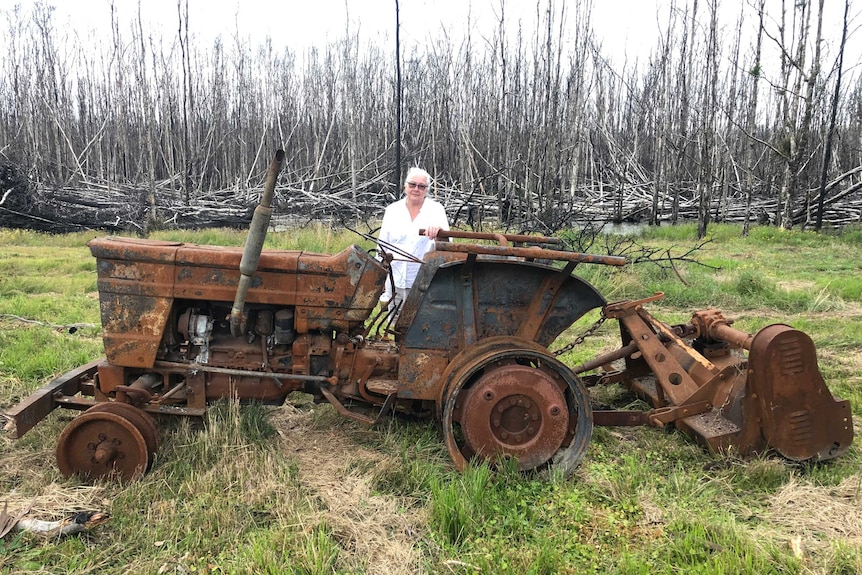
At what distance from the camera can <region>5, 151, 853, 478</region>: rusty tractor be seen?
2955 mm

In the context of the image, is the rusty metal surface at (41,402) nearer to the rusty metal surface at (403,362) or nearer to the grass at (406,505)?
the rusty metal surface at (403,362)

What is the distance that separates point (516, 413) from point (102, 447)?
2084mm

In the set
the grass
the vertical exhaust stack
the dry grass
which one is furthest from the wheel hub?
the vertical exhaust stack

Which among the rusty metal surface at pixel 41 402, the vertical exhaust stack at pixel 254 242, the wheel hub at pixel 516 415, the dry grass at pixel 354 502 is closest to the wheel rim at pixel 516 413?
the wheel hub at pixel 516 415

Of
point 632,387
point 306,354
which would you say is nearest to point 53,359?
point 306,354

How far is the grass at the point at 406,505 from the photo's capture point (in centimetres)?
231

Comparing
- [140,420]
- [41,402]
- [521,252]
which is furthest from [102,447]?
[521,252]

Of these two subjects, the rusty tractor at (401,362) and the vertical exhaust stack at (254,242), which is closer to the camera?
the vertical exhaust stack at (254,242)

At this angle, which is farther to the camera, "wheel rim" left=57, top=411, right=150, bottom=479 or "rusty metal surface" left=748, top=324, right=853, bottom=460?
"rusty metal surface" left=748, top=324, right=853, bottom=460

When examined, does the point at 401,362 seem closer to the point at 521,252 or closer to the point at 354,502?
the point at 354,502

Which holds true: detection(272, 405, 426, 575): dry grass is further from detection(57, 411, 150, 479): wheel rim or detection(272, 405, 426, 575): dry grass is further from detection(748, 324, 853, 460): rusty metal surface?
detection(748, 324, 853, 460): rusty metal surface

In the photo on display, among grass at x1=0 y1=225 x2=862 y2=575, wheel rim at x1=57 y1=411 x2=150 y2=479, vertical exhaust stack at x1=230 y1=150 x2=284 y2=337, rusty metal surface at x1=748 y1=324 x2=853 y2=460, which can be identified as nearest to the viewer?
grass at x1=0 y1=225 x2=862 y2=575

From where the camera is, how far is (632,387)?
400 cm

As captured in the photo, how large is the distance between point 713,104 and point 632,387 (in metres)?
12.4
